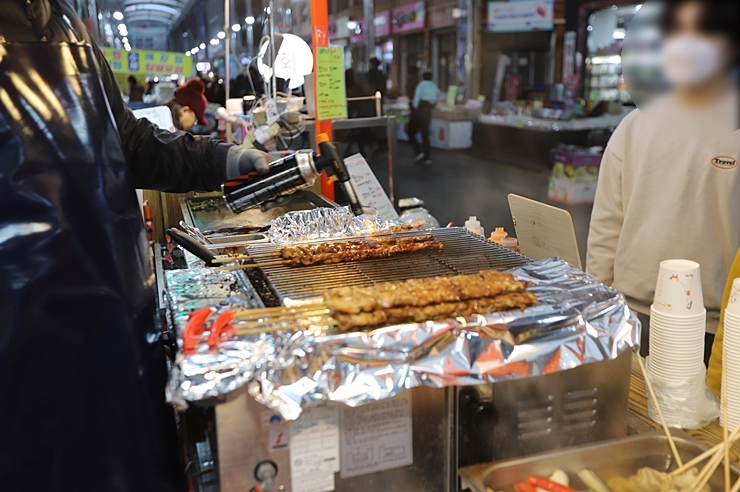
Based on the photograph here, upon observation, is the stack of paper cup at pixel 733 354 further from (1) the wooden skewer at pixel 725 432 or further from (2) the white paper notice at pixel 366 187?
(2) the white paper notice at pixel 366 187

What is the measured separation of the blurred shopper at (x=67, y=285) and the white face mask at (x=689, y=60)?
49.1 inches

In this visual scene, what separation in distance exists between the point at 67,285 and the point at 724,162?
227cm

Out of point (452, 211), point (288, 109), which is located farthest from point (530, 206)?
point (452, 211)

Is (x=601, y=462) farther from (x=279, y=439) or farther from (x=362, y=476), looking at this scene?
(x=279, y=439)

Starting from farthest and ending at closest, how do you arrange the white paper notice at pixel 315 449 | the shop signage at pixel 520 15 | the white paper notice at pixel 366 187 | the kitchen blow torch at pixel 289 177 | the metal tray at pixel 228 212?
the shop signage at pixel 520 15, the white paper notice at pixel 366 187, the metal tray at pixel 228 212, the kitchen blow torch at pixel 289 177, the white paper notice at pixel 315 449

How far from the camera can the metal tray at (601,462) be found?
139cm

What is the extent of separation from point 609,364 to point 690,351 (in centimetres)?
22

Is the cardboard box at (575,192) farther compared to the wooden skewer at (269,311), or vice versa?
the cardboard box at (575,192)

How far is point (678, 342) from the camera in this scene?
1.56 m

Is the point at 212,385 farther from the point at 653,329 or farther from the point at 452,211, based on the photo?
the point at 452,211

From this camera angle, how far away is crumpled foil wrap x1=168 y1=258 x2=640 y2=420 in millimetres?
1198

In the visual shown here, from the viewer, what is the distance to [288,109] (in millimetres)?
3980

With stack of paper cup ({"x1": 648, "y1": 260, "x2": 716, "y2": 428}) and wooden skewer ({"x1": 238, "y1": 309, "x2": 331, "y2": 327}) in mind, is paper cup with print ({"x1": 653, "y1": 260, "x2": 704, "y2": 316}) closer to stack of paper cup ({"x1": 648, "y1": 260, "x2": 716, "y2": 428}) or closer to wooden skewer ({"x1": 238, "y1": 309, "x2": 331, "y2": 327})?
stack of paper cup ({"x1": 648, "y1": 260, "x2": 716, "y2": 428})

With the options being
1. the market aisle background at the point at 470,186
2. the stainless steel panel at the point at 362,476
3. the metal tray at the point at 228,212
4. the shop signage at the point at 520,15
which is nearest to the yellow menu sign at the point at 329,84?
the metal tray at the point at 228,212
